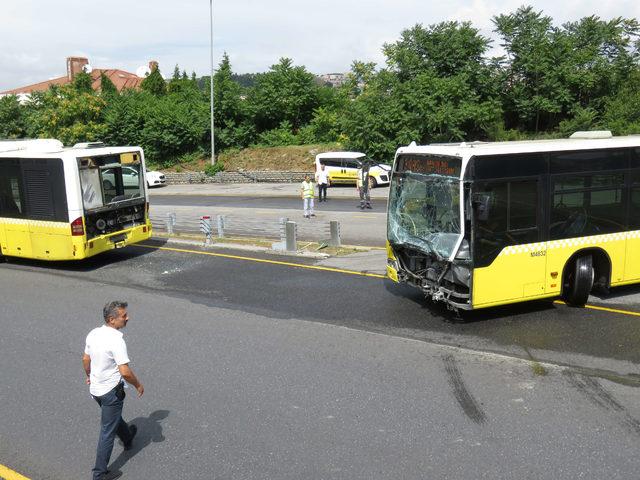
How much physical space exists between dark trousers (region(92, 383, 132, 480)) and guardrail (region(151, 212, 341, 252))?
10801 mm

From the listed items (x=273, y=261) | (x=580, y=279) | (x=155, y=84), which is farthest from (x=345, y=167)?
(x=155, y=84)

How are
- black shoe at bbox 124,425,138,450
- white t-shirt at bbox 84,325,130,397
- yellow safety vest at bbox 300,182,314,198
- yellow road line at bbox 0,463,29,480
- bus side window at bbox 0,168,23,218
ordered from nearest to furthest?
white t-shirt at bbox 84,325,130,397 < yellow road line at bbox 0,463,29,480 < black shoe at bbox 124,425,138,450 < bus side window at bbox 0,168,23,218 < yellow safety vest at bbox 300,182,314,198

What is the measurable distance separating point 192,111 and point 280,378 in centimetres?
4743

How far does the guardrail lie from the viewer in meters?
16.6

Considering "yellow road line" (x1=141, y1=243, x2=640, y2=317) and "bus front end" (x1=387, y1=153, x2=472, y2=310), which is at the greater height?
"bus front end" (x1=387, y1=153, x2=472, y2=310)

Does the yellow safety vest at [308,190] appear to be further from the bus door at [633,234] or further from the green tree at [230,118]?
the green tree at [230,118]

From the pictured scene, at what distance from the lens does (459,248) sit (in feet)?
31.1

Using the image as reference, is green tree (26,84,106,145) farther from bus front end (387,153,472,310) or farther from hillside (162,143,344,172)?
bus front end (387,153,472,310)

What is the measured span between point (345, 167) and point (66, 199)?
22.6 metres

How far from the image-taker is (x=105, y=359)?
5512mm

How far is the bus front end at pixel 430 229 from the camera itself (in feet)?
31.5

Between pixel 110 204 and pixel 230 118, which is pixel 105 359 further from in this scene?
pixel 230 118

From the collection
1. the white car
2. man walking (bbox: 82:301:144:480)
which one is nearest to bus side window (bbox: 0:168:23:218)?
man walking (bbox: 82:301:144:480)

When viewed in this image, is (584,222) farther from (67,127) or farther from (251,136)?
(67,127)
